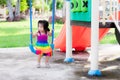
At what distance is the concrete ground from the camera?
646 cm

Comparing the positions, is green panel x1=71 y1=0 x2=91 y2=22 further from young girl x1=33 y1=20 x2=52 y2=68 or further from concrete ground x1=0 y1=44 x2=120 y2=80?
concrete ground x1=0 y1=44 x2=120 y2=80

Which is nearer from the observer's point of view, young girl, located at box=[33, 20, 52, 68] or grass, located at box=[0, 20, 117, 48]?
young girl, located at box=[33, 20, 52, 68]

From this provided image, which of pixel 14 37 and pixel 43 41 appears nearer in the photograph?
pixel 43 41

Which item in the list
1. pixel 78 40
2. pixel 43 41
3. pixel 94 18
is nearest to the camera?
pixel 94 18

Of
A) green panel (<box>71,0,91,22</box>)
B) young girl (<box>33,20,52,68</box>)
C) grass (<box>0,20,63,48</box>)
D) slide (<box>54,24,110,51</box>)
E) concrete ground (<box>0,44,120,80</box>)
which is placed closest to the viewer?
concrete ground (<box>0,44,120,80</box>)

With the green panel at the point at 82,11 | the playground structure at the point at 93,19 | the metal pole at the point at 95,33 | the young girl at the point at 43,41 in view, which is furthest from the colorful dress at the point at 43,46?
the metal pole at the point at 95,33

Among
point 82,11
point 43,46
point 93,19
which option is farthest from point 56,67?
point 93,19

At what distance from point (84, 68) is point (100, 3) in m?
1.46

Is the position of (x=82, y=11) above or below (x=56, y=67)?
above

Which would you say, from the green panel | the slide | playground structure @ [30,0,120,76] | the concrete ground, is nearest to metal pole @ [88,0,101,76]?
playground structure @ [30,0,120,76]

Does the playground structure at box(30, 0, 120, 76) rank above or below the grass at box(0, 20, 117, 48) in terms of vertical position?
above

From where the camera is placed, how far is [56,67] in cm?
748

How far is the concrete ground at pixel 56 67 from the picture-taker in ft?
21.2

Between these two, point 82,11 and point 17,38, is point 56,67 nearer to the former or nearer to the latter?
point 82,11
